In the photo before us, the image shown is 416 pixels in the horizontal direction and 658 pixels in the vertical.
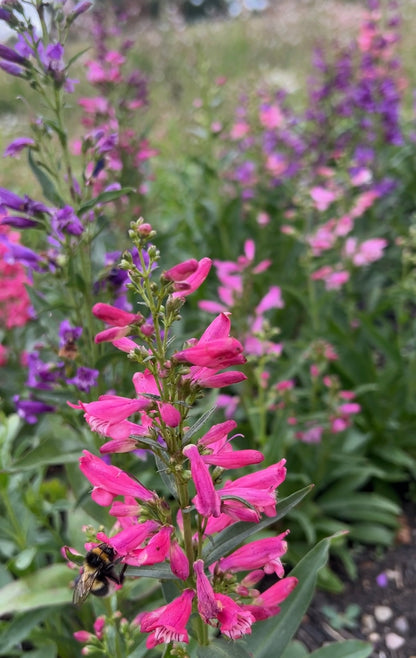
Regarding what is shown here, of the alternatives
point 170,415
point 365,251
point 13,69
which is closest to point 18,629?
point 170,415

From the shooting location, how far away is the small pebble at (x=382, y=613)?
7.89ft

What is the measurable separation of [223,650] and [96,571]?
0.29m

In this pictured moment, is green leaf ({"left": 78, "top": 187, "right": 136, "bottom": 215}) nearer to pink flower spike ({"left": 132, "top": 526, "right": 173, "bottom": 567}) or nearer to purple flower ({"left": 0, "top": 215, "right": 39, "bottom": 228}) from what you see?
purple flower ({"left": 0, "top": 215, "right": 39, "bottom": 228})

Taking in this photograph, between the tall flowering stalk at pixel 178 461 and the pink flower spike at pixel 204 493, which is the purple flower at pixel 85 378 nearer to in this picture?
the tall flowering stalk at pixel 178 461

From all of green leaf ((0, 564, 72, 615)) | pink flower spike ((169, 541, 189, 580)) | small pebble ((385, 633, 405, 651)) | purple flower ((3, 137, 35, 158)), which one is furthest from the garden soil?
purple flower ((3, 137, 35, 158))

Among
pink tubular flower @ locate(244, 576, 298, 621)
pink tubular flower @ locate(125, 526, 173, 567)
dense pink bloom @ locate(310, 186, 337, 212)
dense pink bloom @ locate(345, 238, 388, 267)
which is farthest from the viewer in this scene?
dense pink bloom @ locate(345, 238, 388, 267)

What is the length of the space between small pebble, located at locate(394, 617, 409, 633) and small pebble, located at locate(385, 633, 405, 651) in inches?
1.4

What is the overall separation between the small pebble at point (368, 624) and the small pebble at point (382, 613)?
0.08 feet

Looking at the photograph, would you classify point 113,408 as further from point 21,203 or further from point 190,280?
point 21,203

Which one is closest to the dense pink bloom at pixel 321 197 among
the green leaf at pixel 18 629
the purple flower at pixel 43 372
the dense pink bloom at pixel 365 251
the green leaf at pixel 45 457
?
the dense pink bloom at pixel 365 251

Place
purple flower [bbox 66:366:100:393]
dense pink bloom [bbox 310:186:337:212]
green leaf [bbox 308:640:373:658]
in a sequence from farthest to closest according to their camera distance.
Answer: dense pink bloom [bbox 310:186:337:212]
purple flower [bbox 66:366:100:393]
green leaf [bbox 308:640:373:658]

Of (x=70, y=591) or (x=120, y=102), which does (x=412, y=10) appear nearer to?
(x=120, y=102)

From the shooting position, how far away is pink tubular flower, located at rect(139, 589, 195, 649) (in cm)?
109

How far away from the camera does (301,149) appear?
4531 millimetres
